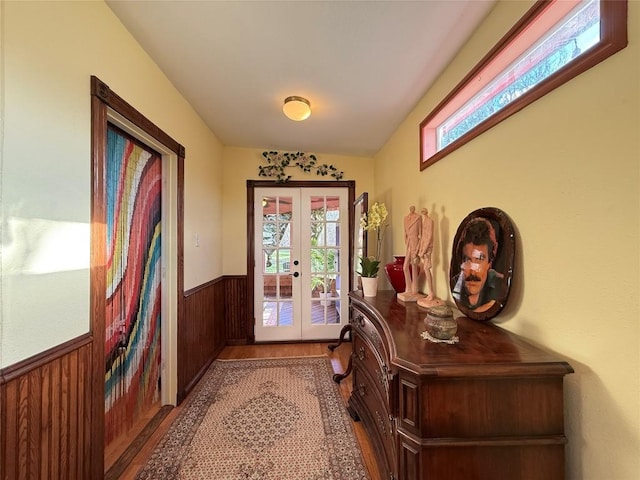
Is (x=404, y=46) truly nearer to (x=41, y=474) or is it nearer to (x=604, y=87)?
(x=604, y=87)

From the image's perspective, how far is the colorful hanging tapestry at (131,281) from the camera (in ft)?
5.43

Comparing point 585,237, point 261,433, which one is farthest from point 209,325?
point 585,237

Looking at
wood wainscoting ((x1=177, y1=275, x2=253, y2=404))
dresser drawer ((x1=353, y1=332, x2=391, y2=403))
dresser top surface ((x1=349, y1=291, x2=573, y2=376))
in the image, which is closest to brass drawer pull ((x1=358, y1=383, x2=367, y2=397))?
dresser drawer ((x1=353, y1=332, x2=391, y2=403))

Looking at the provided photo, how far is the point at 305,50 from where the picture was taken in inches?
66.8

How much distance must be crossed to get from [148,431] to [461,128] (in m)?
2.86

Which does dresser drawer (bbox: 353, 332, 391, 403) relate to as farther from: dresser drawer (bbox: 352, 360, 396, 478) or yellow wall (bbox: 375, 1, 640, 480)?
yellow wall (bbox: 375, 1, 640, 480)

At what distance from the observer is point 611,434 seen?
2.72ft

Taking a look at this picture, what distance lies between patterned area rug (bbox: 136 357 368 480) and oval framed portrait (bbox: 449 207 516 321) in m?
1.14

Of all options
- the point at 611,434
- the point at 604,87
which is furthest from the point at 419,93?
the point at 611,434

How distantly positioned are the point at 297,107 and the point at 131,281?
5.79 feet

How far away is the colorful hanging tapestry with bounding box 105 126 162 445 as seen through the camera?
1656 millimetres

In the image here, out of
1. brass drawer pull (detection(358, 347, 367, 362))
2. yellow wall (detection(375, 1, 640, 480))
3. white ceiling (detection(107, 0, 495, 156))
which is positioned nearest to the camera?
yellow wall (detection(375, 1, 640, 480))

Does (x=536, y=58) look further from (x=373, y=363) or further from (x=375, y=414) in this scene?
(x=375, y=414)

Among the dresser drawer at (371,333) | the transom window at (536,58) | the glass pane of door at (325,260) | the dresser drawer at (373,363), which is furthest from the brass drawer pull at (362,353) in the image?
the glass pane of door at (325,260)
